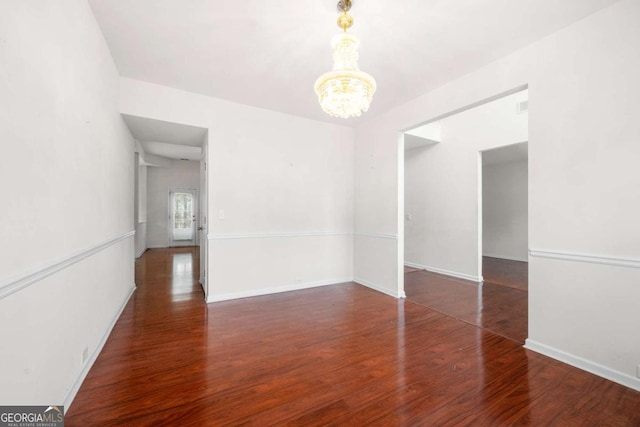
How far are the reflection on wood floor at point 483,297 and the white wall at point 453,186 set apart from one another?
1.45 feet

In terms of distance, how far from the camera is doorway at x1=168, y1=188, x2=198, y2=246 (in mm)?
9391

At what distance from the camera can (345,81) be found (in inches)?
73.5

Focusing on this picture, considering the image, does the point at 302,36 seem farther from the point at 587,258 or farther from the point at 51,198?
the point at 587,258

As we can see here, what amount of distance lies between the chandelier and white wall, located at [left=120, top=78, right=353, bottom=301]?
2.18m

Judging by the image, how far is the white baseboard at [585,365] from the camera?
6.14 ft

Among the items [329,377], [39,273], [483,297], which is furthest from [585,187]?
[39,273]

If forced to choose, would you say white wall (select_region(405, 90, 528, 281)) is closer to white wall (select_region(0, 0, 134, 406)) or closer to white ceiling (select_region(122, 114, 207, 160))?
white ceiling (select_region(122, 114, 207, 160))

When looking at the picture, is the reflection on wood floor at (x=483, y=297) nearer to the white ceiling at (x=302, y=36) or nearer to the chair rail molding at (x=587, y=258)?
the chair rail molding at (x=587, y=258)

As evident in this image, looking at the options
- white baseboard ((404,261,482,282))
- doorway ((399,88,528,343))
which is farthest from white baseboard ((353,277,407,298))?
white baseboard ((404,261,482,282))

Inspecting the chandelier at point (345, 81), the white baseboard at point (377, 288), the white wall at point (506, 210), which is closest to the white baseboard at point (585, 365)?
the white baseboard at point (377, 288)

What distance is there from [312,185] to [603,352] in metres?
3.70

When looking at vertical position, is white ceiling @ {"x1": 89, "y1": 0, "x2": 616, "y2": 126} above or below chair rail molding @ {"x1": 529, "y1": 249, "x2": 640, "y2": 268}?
above

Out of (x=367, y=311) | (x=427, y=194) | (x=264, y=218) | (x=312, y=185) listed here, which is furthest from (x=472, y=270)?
(x=264, y=218)

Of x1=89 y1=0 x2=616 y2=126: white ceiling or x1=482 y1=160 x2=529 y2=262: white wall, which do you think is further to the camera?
x1=482 y1=160 x2=529 y2=262: white wall
